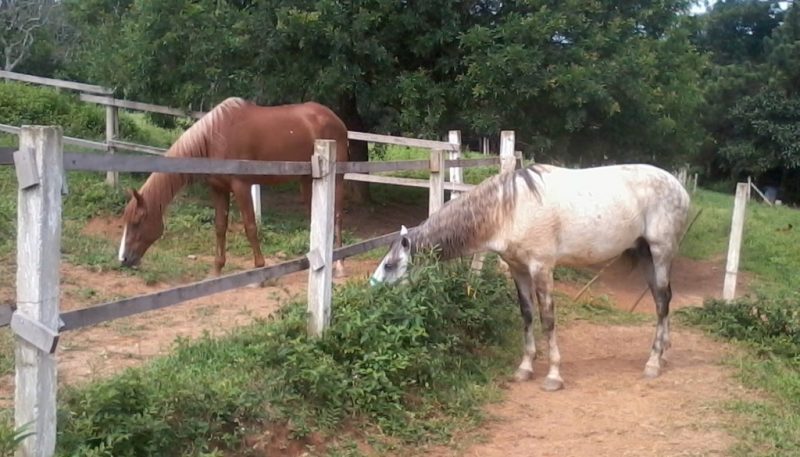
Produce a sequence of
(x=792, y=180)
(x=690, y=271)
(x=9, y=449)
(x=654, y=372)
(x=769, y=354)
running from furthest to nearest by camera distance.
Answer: (x=792, y=180) < (x=690, y=271) < (x=769, y=354) < (x=654, y=372) < (x=9, y=449)

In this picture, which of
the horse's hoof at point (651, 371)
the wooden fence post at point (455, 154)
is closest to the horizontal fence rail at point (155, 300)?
the horse's hoof at point (651, 371)

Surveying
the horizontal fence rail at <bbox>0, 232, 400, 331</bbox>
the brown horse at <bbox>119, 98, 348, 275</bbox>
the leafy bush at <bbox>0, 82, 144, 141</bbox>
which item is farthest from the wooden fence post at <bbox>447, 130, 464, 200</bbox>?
the leafy bush at <bbox>0, 82, 144, 141</bbox>

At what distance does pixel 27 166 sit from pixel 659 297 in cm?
467

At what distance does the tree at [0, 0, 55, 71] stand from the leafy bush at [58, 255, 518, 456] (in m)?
24.7

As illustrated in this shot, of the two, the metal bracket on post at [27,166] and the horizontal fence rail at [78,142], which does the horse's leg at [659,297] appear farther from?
the horizontal fence rail at [78,142]

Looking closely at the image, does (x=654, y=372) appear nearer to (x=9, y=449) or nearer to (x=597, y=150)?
(x=9, y=449)

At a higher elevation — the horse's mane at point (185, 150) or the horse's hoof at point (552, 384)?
the horse's mane at point (185, 150)

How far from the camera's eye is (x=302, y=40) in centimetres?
927

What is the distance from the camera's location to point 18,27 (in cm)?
2653

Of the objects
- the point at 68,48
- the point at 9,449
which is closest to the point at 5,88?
the point at 9,449

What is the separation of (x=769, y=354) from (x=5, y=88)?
1097 centimetres

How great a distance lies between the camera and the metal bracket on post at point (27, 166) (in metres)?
2.68

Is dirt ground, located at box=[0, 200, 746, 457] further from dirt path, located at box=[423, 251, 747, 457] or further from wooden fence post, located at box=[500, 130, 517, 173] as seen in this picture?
wooden fence post, located at box=[500, 130, 517, 173]

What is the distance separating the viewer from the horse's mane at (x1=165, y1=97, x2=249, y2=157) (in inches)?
280
